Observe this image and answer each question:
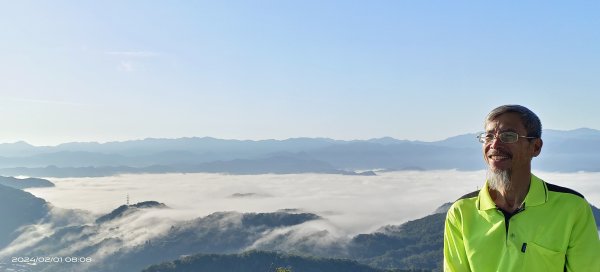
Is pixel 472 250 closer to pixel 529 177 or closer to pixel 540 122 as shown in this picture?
pixel 529 177

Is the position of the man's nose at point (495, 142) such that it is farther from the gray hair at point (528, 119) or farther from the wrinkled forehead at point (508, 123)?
the gray hair at point (528, 119)

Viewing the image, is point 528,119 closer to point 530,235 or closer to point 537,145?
point 537,145

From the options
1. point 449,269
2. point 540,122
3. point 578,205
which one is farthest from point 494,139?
point 449,269

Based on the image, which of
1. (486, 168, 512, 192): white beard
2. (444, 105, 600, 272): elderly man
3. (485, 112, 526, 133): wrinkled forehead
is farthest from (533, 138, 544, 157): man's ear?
(486, 168, 512, 192): white beard

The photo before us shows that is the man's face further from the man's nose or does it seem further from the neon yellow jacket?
the neon yellow jacket

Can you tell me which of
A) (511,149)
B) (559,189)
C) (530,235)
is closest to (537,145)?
(511,149)

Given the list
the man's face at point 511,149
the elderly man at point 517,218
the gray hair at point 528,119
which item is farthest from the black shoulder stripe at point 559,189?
the gray hair at point 528,119
